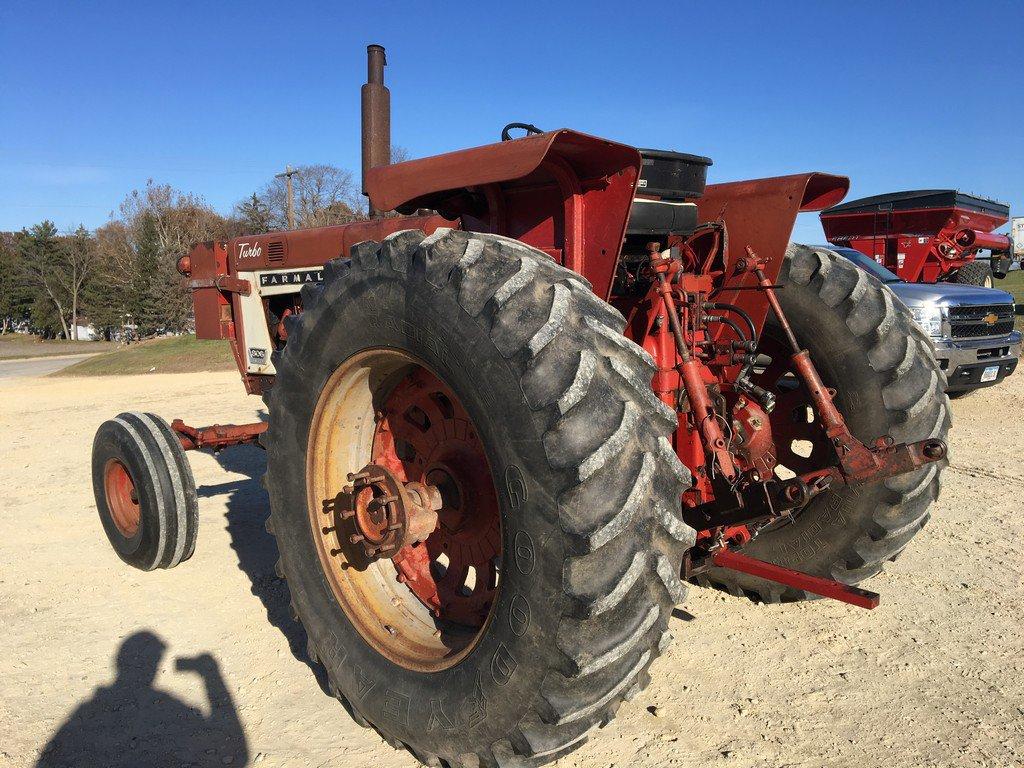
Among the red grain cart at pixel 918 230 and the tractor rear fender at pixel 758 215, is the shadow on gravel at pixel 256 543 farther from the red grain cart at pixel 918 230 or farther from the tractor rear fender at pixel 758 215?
the red grain cart at pixel 918 230

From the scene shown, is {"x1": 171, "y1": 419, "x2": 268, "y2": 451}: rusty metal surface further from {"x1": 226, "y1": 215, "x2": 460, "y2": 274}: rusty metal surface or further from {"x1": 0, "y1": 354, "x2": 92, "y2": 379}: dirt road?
{"x1": 0, "y1": 354, "x2": 92, "y2": 379}: dirt road

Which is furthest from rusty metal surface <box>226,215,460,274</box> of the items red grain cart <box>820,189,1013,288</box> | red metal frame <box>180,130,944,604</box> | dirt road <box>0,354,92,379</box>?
dirt road <box>0,354,92,379</box>

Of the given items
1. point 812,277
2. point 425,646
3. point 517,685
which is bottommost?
point 425,646

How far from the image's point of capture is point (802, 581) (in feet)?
8.09

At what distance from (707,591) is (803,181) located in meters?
2.01

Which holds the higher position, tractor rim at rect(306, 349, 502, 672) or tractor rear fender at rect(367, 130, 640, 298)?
tractor rear fender at rect(367, 130, 640, 298)

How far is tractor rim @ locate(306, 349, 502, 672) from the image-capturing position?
8.14 ft

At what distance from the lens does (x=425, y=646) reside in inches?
98.3

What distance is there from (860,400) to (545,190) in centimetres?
158

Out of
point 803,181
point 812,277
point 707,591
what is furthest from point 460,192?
point 707,591

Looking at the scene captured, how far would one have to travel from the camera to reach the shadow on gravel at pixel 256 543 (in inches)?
133

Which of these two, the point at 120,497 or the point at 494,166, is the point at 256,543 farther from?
the point at 494,166

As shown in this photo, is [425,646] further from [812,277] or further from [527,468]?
[812,277]

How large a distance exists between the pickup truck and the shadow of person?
25.4ft
